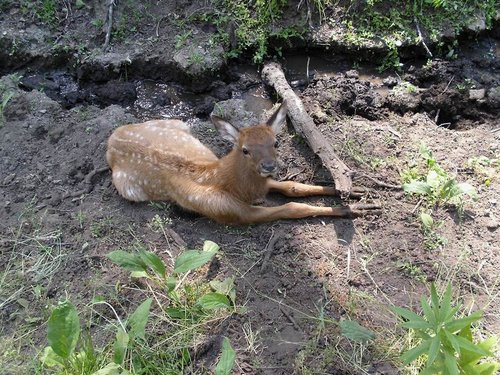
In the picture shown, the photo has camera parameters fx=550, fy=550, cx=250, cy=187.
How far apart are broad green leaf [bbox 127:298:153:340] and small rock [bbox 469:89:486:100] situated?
4.99 m

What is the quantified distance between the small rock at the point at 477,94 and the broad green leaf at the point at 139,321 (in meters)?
4.99

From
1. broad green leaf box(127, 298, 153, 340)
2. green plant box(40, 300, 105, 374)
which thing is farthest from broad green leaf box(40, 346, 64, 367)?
broad green leaf box(127, 298, 153, 340)

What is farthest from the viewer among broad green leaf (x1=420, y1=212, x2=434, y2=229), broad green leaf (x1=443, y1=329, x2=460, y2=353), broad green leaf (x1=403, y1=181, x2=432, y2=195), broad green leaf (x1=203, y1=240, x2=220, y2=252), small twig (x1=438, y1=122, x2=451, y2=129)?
small twig (x1=438, y1=122, x2=451, y2=129)

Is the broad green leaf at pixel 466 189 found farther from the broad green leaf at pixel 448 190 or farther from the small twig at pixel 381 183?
the small twig at pixel 381 183

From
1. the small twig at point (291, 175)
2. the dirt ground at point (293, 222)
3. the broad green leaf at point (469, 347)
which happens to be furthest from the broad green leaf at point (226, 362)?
the small twig at point (291, 175)

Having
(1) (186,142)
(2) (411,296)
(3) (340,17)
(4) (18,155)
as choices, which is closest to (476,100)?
(3) (340,17)

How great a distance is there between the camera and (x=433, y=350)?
380 centimetres

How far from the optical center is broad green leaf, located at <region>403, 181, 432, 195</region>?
573 centimetres

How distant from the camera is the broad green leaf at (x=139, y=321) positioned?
4.45m

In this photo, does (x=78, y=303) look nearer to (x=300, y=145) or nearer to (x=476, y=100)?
(x=300, y=145)

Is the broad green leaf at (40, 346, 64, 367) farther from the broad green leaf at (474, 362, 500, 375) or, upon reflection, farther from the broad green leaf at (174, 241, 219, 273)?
the broad green leaf at (474, 362, 500, 375)

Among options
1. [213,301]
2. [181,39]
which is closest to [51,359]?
[213,301]

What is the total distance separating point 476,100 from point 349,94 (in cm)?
162

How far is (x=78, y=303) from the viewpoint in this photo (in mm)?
5102
